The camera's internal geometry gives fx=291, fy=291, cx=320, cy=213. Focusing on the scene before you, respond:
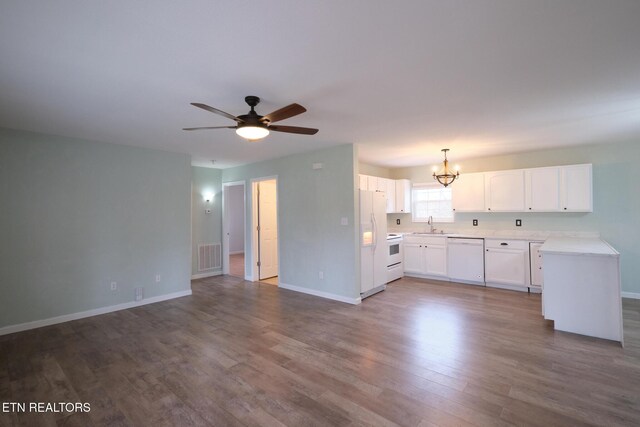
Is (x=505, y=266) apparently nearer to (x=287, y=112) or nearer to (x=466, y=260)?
(x=466, y=260)

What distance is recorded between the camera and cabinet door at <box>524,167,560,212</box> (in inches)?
200

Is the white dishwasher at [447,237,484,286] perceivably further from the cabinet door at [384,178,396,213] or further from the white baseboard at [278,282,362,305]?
the white baseboard at [278,282,362,305]

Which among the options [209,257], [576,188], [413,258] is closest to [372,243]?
[413,258]

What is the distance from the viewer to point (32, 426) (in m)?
2.02

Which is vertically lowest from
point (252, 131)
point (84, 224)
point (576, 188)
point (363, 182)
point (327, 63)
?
point (84, 224)

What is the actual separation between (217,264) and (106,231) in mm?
2792

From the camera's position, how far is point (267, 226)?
640 cm

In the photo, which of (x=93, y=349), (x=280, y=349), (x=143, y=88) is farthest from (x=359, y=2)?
(x=93, y=349)

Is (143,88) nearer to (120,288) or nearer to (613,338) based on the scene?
(120,288)

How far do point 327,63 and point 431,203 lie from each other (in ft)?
17.4

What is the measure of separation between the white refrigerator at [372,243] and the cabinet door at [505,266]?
1.93 m

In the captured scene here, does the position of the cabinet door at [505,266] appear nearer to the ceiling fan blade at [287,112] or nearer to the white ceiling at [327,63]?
the white ceiling at [327,63]

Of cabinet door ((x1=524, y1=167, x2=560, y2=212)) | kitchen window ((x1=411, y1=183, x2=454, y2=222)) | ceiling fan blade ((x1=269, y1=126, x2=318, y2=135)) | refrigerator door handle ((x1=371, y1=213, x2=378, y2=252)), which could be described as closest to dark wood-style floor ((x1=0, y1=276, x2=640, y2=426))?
refrigerator door handle ((x1=371, y1=213, x2=378, y2=252))

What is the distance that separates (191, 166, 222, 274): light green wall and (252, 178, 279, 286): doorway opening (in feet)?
3.85
